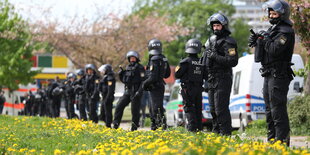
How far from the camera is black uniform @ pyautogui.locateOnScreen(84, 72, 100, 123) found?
2109 cm

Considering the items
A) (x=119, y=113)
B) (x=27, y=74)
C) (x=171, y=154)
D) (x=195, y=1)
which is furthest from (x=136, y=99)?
→ (x=195, y=1)

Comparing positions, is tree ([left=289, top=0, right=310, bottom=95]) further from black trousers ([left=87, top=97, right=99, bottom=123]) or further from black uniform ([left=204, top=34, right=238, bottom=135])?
black trousers ([left=87, top=97, right=99, bottom=123])

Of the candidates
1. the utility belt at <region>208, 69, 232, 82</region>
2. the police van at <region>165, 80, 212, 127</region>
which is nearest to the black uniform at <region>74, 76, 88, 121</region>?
the police van at <region>165, 80, 212, 127</region>

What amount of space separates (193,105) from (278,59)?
3522 millimetres

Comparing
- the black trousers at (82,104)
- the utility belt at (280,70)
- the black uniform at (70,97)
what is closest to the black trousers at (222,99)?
the utility belt at (280,70)

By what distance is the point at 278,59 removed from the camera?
9320mm

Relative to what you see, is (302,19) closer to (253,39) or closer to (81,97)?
(253,39)

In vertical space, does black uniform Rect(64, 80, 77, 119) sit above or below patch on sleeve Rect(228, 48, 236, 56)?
below

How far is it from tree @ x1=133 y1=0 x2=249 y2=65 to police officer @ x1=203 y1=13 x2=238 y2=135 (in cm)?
4844

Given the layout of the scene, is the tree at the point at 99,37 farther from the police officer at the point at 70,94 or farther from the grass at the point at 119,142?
the grass at the point at 119,142

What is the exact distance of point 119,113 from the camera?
16.4 meters

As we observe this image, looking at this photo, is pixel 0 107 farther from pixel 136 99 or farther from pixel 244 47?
pixel 244 47

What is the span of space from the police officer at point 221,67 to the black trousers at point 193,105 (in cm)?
158

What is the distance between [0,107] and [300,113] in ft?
87.3
